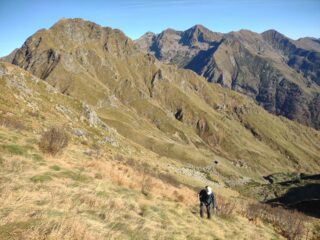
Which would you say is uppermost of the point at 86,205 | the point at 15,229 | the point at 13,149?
the point at 13,149

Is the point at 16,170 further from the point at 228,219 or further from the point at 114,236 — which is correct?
the point at 228,219

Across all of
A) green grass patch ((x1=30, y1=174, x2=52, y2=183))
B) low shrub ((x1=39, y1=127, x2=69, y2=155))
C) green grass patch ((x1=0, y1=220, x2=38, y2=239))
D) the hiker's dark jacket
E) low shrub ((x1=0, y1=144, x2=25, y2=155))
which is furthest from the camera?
low shrub ((x1=39, y1=127, x2=69, y2=155))

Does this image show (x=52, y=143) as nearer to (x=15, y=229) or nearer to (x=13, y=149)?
(x=13, y=149)

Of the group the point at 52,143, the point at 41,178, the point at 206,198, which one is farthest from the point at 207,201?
the point at 52,143

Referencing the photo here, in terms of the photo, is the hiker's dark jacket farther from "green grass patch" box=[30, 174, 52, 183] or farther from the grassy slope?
"green grass patch" box=[30, 174, 52, 183]

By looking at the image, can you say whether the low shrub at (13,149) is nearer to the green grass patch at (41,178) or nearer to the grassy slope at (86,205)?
the grassy slope at (86,205)

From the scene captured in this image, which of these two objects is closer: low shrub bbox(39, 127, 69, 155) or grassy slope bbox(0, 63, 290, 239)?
grassy slope bbox(0, 63, 290, 239)

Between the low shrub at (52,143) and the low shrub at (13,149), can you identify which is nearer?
the low shrub at (13,149)

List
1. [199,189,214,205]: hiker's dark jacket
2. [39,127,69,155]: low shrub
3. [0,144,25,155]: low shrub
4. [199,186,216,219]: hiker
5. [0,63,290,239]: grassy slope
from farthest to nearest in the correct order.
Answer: [39,127,69,155]: low shrub, [199,189,214,205]: hiker's dark jacket, [199,186,216,219]: hiker, [0,144,25,155]: low shrub, [0,63,290,239]: grassy slope

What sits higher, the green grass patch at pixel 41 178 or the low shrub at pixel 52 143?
the low shrub at pixel 52 143

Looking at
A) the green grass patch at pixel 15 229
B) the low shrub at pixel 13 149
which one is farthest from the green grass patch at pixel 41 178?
the green grass patch at pixel 15 229

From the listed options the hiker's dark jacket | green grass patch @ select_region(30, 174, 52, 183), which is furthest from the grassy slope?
the hiker's dark jacket

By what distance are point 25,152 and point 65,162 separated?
2442 millimetres

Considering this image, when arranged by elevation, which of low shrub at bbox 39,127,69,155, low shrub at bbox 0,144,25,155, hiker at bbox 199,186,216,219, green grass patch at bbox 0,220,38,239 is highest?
low shrub at bbox 39,127,69,155
